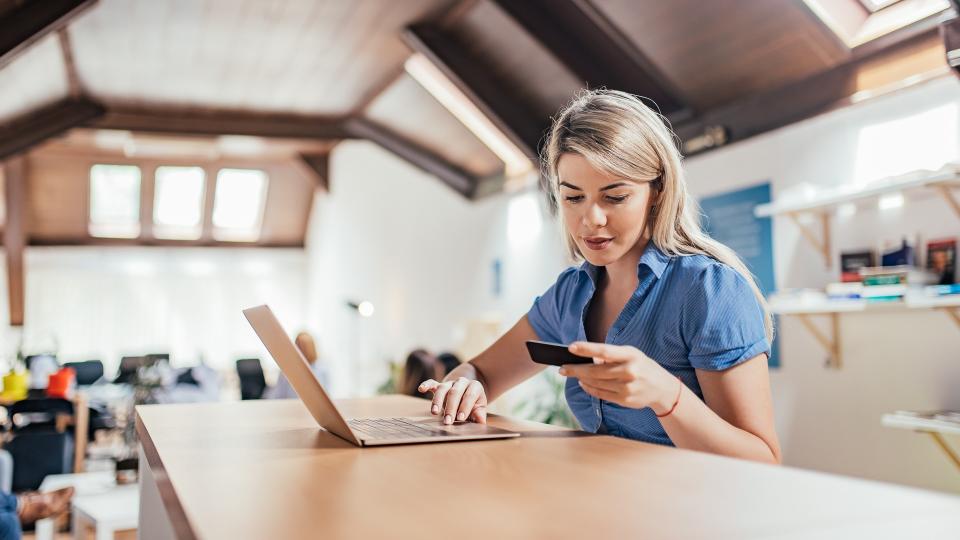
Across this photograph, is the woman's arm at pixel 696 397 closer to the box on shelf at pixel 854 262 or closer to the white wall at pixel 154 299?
the box on shelf at pixel 854 262

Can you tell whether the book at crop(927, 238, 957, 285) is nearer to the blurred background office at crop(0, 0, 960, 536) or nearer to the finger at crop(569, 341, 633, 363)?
the blurred background office at crop(0, 0, 960, 536)

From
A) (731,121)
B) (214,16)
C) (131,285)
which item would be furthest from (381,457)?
(131,285)

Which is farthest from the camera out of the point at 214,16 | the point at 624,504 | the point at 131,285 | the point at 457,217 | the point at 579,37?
the point at 131,285

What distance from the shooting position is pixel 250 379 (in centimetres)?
888

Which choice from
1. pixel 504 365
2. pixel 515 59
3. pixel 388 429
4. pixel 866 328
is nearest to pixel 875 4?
pixel 866 328

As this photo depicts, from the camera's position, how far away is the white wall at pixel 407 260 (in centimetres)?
709

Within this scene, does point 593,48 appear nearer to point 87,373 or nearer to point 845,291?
point 845,291

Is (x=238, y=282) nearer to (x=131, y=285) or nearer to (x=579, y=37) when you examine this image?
(x=131, y=285)

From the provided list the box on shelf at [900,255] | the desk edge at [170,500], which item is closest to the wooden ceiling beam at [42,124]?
the box on shelf at [900,255]

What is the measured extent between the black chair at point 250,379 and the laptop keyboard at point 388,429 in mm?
7758

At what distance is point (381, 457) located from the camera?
3.34 feet

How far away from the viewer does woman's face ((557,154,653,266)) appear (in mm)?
1514

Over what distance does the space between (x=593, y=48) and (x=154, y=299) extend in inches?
360

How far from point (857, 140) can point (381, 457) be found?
11.2 ft
